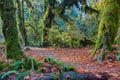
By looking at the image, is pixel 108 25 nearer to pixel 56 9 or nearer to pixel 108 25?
pixel 108 25

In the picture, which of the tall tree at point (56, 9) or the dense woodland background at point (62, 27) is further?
the tall tree at point (56, 9)

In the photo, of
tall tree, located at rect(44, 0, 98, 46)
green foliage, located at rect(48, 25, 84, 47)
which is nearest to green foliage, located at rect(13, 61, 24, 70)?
green foliage, located at rect(48, 25, 84, 47)

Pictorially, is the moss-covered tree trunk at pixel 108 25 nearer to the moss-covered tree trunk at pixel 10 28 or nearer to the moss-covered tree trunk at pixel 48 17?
the moss-covered tree trunk at pixel 10 28

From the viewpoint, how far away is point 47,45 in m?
22.9

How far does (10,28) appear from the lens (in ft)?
32.4

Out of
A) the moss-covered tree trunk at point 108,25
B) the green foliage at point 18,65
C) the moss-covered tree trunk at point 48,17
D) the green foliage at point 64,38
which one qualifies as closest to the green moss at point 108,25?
the moss-covered tree trunk at point 108,25

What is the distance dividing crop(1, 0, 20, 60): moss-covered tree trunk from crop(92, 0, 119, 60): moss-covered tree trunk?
12.8ft

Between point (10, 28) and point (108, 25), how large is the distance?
4469mm

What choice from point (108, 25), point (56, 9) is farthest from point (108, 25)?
point (56, 9)

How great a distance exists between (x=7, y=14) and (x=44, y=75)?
368cm

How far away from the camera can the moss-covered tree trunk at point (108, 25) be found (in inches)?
475

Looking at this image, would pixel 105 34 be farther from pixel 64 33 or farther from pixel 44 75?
pixel 64 33

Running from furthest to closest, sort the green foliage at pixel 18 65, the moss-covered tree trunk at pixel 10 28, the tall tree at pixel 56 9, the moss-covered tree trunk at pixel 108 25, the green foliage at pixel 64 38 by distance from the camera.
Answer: the tall tree at pixel 56 9
the green foliage at pixel 64 38
the moss-covered tree trunk at pixel 108 25
the moss-covered tree trunk at pixel 10 28
the green foliage at pixel 18 65

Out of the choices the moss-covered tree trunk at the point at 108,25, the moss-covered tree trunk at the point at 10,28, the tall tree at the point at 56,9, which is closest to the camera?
the moss-covered tree trunk at the point at 10,28
